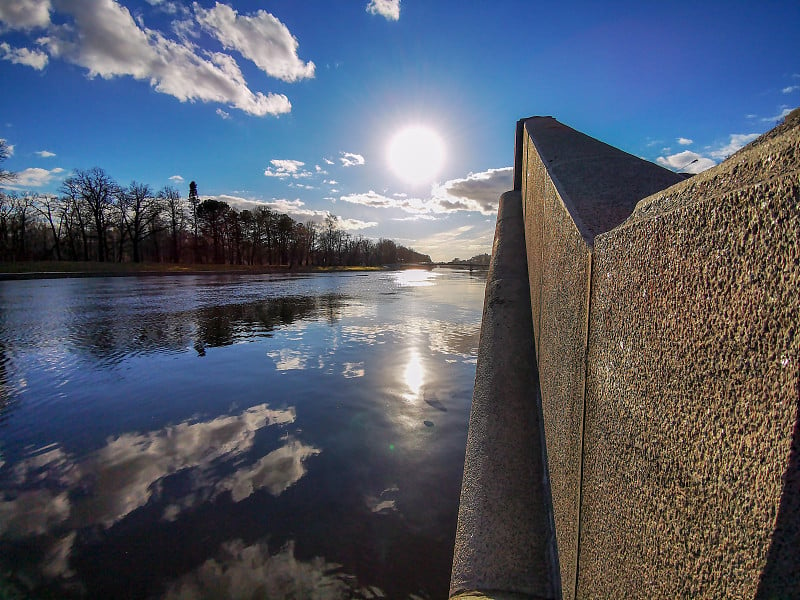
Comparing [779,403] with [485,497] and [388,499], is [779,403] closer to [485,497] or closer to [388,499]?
[485,497]

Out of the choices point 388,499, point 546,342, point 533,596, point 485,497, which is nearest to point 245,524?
point 388,499

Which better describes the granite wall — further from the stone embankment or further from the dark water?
the dark water

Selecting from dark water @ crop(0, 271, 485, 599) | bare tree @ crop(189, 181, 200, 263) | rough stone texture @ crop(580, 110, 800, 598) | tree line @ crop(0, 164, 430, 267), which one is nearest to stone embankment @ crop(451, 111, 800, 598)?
rough stone texture @ crop(580, 110, 800, 598)

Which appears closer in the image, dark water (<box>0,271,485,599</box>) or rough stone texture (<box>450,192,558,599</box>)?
rough stone texture (<box>450,192,558,599</box>)

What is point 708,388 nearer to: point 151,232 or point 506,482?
point 506,482

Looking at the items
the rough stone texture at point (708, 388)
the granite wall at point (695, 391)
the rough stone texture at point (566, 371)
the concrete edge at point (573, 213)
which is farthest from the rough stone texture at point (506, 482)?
the concrete edge at point (573, 213)

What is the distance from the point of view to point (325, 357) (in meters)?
7.55

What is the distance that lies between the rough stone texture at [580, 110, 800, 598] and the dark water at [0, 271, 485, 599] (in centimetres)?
206

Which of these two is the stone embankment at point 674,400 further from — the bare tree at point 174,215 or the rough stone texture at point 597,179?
the bare tree at point 174,215

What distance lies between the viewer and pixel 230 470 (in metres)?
3.69

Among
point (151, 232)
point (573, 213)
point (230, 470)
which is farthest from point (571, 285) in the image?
point (151, 232)

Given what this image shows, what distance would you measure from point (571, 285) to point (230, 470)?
12.2 feet

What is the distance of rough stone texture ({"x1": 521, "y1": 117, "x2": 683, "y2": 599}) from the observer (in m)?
1.52

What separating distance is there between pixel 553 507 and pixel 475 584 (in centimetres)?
58
